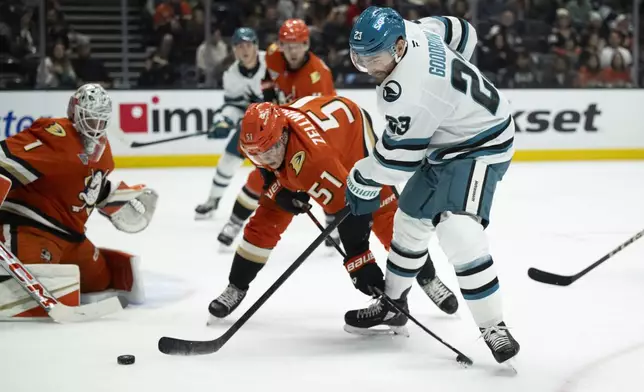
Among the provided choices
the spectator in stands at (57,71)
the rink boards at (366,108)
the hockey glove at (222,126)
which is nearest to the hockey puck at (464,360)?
the hockey glove at (222,126)

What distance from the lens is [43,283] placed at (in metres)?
3.46

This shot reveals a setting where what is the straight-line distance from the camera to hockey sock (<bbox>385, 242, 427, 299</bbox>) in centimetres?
312

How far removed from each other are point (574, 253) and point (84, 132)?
248cm

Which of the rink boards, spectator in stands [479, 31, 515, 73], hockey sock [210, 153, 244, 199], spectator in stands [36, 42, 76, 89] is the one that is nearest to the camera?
hockey sock [210, 153, 244, 199]

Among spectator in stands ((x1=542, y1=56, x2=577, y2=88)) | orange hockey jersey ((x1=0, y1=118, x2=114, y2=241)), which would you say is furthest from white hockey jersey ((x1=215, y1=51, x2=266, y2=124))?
spectator in stands ((x1=542, y1=56, x2=577, y2=88))

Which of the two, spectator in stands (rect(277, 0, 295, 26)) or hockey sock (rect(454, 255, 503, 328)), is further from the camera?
spectator in stands (rect(277, 0, 295, 26))

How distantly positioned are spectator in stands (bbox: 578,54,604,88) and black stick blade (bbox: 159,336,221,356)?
6429mm

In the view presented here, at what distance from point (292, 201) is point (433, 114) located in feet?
2.53

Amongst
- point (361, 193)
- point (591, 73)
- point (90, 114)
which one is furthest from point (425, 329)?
point (591, 73)

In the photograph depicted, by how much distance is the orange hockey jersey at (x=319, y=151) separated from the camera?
10.3ft

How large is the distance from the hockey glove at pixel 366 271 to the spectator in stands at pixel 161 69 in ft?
17.1

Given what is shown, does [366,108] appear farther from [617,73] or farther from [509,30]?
[617,73]

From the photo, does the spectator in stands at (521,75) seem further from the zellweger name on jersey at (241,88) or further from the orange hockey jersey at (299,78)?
the orange hockey jersey at (299,78)

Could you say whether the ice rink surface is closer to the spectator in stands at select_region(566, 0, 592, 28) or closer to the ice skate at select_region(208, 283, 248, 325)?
the ice skate at select_region(208, 283, 248, 325)
